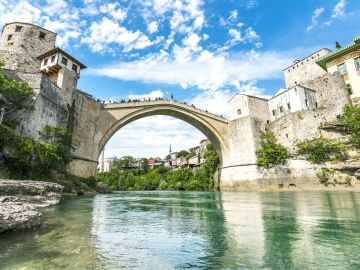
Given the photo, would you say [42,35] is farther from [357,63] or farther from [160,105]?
[357,63]

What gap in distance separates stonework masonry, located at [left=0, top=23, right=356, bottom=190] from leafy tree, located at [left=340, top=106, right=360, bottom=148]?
3.37ft

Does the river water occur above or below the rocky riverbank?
below

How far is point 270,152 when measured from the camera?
26609mm

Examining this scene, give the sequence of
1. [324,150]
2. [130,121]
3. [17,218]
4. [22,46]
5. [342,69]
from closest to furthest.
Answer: [17,218] < [324,150] < [22,46] < [342,69] < [130,121]

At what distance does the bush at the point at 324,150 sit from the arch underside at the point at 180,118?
9.89 m

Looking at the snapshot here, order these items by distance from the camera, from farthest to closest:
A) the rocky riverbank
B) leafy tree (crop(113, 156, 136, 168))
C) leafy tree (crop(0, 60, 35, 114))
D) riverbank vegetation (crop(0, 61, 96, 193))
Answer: leafy tree (crop(113, 156, 136, 168))
leafy tree (crop(0, 60, 35, 114))
riverbank vegetation (crop(0, 61, 96, 193))
the rocky riverbank

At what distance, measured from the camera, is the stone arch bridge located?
22.7 m

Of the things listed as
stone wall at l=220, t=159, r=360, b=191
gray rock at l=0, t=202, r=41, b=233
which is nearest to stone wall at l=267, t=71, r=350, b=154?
stone wall at l=220, t=159, r=360, b=191

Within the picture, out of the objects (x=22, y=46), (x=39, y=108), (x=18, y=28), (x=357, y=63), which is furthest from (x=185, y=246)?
(x=18, y=28)

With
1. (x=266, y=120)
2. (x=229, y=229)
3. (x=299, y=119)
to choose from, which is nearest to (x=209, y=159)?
(x=266, y=120)

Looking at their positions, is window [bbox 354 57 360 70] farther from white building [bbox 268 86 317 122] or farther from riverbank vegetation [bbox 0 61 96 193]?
riverbank vegetation [bbox 0 61 96 193]

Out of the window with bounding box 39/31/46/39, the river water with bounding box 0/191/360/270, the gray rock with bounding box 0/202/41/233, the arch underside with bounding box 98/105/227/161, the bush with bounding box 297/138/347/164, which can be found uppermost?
the window with bounding box 39/31/46/39

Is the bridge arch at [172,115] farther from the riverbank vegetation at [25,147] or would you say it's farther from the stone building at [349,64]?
the stone building at [349,64]

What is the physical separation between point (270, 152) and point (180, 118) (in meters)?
11.7
